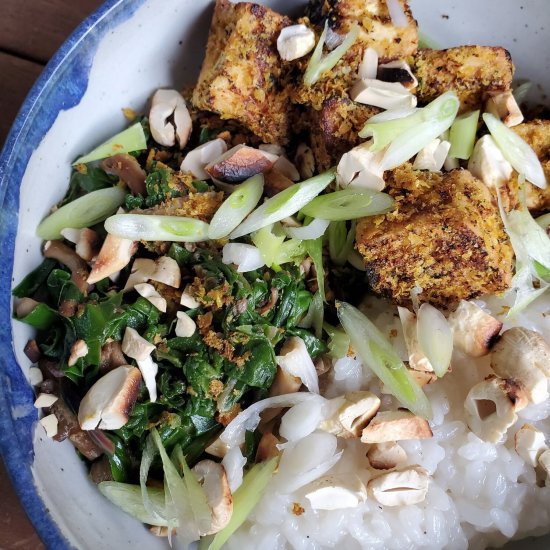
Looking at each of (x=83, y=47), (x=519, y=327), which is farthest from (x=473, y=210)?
(x=83, y=47)

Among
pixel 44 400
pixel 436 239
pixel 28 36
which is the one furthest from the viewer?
pixel 28 36

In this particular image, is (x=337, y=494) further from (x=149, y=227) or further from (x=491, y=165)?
(x=491, y=165)

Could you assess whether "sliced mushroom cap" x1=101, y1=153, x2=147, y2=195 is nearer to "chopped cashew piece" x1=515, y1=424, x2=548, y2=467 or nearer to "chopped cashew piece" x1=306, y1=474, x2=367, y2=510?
"chopped cashew piece" x1=306, y1=474, x2=367, y2=510

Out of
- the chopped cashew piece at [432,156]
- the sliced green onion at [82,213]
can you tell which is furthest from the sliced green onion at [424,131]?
the sliced green onion at [82,213]

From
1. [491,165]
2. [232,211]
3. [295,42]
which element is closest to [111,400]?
[232,211]

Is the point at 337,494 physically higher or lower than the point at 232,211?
lower

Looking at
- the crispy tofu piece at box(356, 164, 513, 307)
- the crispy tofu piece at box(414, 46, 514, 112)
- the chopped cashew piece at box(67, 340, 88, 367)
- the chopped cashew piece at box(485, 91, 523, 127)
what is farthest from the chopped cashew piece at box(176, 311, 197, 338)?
the chopped cashew piece at box(485, 91, 523, 127)
